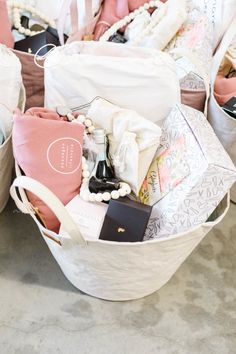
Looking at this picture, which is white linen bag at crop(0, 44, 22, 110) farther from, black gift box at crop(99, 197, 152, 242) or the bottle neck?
black gift box at crop(99, 197, 152, 242)

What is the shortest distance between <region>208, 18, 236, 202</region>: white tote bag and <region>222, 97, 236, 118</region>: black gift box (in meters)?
0.02

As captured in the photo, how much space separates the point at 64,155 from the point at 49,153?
32 mm

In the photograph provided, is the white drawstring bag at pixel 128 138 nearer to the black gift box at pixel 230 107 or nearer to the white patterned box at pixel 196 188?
the white patterned box at pixel 196 188

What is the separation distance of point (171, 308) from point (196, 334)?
0.27ft

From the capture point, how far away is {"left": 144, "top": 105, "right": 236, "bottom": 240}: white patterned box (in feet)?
2.56

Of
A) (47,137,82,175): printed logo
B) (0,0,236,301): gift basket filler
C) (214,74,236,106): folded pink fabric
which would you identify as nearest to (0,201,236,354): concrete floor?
(0,0,236,301): gift basket filler

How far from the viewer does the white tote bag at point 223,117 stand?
1035 millimetres

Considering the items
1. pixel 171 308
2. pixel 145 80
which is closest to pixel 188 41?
pixel 145 80

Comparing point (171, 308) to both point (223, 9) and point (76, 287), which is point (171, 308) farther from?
point (223, 9)

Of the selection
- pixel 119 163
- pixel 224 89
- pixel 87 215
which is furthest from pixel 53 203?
pixel 224 89

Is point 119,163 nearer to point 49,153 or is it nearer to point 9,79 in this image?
point 49,153

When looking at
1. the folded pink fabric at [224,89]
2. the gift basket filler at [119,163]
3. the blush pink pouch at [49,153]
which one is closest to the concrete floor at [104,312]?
the gift basket filler at [119,163]

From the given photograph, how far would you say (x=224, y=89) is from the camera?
1.15 m

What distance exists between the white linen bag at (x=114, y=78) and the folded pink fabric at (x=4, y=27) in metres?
0.25
